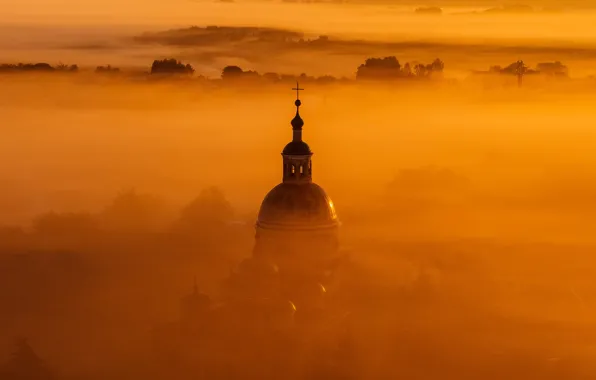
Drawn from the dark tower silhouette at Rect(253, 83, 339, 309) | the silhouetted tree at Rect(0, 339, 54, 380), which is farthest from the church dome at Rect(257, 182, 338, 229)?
the silhouetted tree at Rect(0, 339, 54, 380)

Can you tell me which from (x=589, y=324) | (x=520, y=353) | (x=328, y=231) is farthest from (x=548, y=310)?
(x=328, y=231)

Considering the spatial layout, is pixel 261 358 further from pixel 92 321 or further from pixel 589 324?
pixel 589 324

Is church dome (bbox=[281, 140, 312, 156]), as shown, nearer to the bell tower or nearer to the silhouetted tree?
the bell tower

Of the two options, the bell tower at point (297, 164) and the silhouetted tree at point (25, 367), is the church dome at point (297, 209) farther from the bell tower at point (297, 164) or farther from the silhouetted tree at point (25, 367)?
the silhouetted tree at point (25, 367)

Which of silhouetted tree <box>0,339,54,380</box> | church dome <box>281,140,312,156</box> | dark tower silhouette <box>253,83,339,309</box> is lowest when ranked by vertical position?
silhouetted tree <box>0,339,54,380</box>

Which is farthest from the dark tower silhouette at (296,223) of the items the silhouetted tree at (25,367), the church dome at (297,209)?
the silhouetted tree at (25,367)

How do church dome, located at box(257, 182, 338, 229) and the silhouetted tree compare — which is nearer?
church dome, located at box(257, 182, 338, 229)
